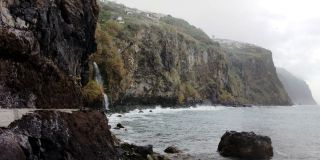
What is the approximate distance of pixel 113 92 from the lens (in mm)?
98688

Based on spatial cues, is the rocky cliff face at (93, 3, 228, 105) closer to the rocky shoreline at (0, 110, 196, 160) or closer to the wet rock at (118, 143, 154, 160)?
the wet rock at (118, 143, 154, 160)

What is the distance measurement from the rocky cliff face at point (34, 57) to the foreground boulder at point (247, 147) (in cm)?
1267

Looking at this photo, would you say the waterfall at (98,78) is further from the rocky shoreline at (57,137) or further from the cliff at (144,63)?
the rocky shoreline at (57,137)

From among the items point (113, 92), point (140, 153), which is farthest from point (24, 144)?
Result: point (113, 92)

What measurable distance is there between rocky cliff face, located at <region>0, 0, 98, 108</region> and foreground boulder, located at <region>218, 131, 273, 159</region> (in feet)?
41.6

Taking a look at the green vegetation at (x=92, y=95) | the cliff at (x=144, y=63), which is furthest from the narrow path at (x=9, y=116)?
the cliff at (x=144, y=63)

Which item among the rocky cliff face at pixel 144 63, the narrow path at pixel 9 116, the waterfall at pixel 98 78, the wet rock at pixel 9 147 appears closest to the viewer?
the wet rock at pixel 9 147

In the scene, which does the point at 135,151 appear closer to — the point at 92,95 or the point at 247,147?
the point at 247,147

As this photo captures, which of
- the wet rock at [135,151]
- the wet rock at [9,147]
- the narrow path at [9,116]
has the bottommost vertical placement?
the wet rock at [135,151]

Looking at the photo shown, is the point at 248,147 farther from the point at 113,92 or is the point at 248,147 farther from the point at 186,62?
the point at 186,62

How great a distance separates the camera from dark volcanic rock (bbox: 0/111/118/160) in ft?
57.0

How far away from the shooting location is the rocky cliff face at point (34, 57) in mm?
23562

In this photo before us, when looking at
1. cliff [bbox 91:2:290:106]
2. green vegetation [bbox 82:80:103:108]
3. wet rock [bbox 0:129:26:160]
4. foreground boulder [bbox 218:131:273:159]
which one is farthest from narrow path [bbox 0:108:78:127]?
cliff [bbox 91:2:290:106]

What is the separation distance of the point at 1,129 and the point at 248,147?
23.1 m
